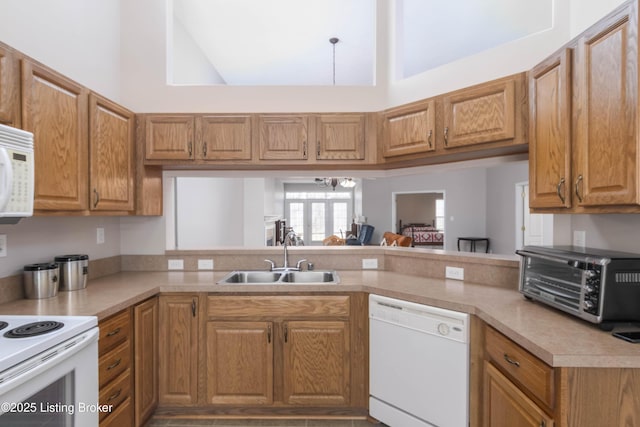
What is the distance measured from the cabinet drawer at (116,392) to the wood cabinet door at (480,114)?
231 cm

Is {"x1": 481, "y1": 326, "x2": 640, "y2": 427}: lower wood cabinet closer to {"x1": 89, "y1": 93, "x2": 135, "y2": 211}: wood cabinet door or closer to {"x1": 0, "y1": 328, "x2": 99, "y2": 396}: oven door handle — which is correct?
{"x1": 0, "y1": 328, "x2": 99, "y2": 396}: oven door handle

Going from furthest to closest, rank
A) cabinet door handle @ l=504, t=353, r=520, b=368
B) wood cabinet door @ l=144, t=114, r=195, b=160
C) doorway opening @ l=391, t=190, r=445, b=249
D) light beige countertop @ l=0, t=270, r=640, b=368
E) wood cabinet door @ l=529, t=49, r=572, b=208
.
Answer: doorway opening @ l=391, t=190, r=445, b=249 < wood cabinet door @ l=144, t=114, r=195, b=160 < wood cabinet door @ l=529, t=49, r=572, b=208 < cabinet door handle @ l=504, t=353, r=520, b=368 < light beige countertop @ l=0, t=270, r=640, b=368

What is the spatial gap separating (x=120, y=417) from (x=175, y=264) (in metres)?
1.17

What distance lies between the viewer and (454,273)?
2385mm

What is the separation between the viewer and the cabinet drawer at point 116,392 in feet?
5.42

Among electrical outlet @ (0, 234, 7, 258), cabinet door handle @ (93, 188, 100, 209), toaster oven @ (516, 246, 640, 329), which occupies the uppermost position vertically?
cabinet door handle @ (93, 188, 100, 209)

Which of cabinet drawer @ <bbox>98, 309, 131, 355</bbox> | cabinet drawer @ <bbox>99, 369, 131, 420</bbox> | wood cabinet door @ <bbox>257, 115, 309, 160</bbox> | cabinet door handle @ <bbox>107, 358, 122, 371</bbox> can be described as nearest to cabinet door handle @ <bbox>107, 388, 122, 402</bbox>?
cabinet drawer @ <bbox>99, 369, 131, 420</bbox>

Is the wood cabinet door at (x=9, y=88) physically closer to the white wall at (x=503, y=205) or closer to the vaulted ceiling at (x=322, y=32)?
the vaulted ceiling at (x=322, y=32)

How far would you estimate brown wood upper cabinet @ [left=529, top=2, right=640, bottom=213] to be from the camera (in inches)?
49.1

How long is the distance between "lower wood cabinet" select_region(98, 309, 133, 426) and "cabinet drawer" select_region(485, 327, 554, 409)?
1880 mm

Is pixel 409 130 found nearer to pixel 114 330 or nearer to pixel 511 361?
pixel 511 361

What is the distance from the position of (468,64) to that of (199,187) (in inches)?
124

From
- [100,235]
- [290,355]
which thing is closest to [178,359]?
[290,355]

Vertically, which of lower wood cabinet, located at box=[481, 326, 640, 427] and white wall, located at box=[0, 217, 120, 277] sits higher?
white wall, located at box=[0, 217, 120, 277]
